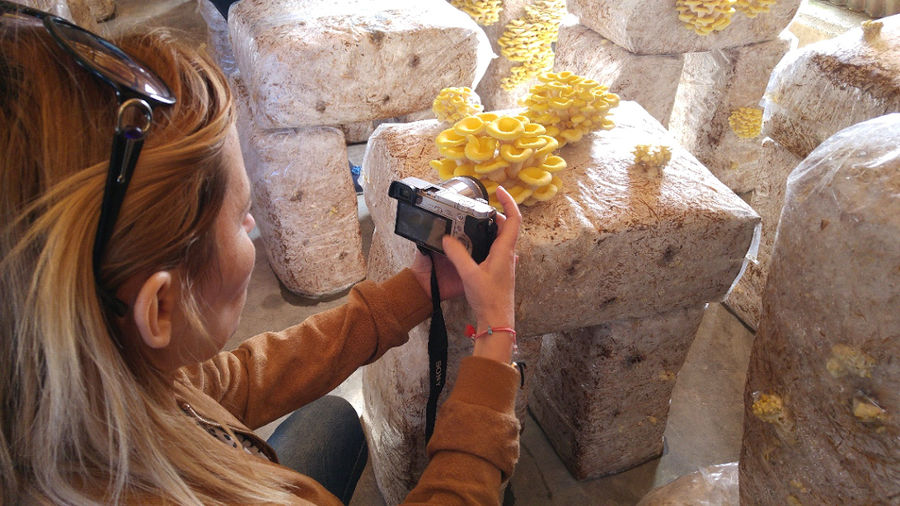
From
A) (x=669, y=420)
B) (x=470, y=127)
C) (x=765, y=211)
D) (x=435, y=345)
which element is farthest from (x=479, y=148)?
(x=765, y=211)

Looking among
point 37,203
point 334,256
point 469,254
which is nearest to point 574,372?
point 469,254

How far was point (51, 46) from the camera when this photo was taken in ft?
1.74

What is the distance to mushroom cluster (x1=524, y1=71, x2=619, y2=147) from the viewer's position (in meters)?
1.27

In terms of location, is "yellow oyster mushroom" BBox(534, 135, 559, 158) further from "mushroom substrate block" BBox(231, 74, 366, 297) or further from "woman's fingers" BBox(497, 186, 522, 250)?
"mushroom substrate block" BBox(231, 74, 366, 297)

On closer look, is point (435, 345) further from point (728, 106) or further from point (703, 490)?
point (728, 106)

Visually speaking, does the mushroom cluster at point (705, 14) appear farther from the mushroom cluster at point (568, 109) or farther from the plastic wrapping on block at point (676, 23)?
the mushroom cluster at point (568, 109)

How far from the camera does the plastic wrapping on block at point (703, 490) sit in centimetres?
130

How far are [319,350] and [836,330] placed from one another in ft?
2.70

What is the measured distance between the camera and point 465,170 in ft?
3.53

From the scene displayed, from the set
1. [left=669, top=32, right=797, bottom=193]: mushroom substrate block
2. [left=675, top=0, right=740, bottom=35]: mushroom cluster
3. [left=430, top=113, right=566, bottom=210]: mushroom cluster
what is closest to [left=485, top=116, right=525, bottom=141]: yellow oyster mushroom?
[left=430, top=113, right=566, bottom=210]: mushroom cluster

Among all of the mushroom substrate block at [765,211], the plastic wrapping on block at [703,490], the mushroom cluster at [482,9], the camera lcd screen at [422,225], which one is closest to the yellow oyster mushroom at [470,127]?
the camera lcd screen at [422,225]

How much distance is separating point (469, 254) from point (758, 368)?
574 millimetres

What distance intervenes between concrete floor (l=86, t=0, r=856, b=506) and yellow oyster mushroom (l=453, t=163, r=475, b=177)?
0.83 m

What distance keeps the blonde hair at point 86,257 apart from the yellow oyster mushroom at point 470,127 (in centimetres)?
47
